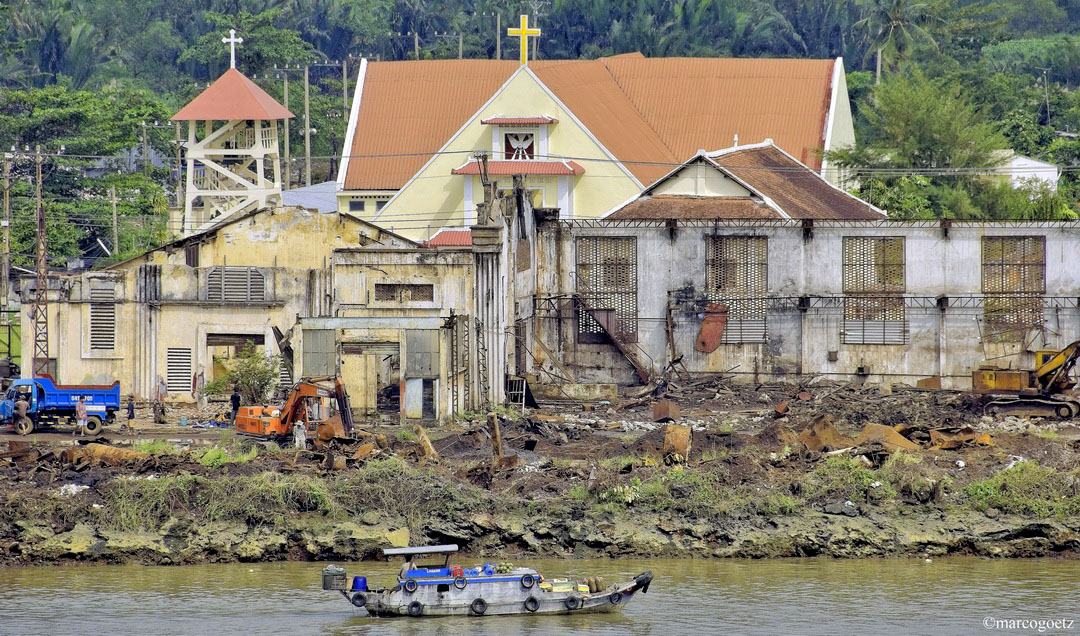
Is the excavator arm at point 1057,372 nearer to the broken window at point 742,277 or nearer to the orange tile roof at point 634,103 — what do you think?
the broken window at point 742,277

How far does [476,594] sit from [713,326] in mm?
23338

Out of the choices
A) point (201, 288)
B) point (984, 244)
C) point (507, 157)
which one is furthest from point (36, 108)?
point (984, 244)

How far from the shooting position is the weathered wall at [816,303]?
48469 millimetres

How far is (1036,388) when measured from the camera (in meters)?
43.3

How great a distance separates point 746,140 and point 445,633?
43641 mm

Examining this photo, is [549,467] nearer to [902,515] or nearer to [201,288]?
[902,515]

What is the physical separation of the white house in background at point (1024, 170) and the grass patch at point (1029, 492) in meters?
34.3

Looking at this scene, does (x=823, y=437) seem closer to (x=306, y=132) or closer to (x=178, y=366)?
(x=178, y=366)

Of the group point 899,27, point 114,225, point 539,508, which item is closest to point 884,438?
point 539,508

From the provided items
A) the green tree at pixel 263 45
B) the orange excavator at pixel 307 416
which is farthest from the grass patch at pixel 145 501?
the green tree at pixel 263 45

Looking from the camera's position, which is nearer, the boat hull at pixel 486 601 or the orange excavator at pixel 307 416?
the boat hull at pixel 486 601

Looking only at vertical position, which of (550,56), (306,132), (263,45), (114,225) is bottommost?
(114,225)

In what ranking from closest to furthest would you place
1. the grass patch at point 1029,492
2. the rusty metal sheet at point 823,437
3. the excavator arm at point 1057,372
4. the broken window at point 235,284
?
1. the grass patch at point 1029,492
2. the rusty metal sheet at point 823,437
3. the excavator arm at point 1057,372
4. the broken window at point 235,284

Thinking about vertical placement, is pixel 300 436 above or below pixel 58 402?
below
